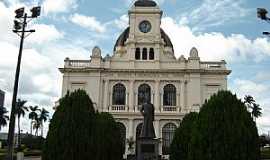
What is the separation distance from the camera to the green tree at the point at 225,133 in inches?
717

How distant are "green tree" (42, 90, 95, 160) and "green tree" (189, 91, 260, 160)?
5.95 meters

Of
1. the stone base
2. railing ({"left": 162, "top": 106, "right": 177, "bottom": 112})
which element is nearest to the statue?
the stone base

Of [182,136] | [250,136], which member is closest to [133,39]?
[182,136]

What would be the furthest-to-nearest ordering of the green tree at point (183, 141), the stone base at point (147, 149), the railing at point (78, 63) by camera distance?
the railing at point (78, 63), the green tree at point (183, 141), the stone base at point (147, 149)

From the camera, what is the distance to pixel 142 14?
53250 mm

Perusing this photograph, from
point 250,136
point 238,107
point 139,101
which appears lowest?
point 250,136

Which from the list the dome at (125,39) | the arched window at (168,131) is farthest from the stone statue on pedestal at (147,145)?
the dome at (125,39)

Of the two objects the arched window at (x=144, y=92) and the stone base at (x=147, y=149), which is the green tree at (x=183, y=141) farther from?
the arched window at (x=144, y=92)

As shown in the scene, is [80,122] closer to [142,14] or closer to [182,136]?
[182,136]

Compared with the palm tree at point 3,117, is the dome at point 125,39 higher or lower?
higher

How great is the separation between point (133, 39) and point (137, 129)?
491 inches

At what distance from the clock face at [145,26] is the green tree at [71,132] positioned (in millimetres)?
32042

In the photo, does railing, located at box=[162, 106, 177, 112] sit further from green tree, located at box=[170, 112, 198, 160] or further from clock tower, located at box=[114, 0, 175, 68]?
green tree, located at box=[170, 112, 198, 160]

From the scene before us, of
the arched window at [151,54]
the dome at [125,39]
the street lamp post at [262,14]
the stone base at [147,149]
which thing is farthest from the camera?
the dome at [125,39]
